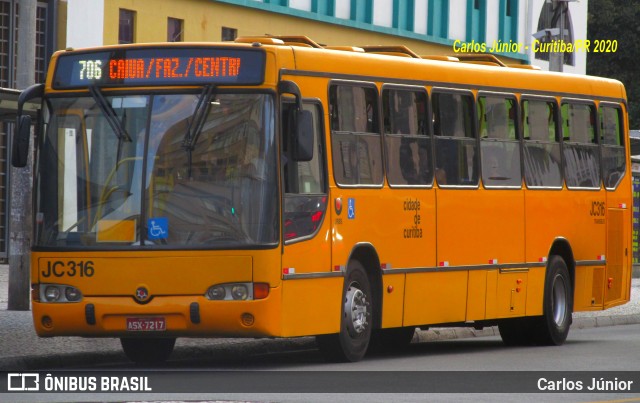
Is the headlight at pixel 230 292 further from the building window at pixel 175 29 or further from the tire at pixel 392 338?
the building window at pixel 175 29

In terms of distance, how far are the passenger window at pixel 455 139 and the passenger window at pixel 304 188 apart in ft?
7.85

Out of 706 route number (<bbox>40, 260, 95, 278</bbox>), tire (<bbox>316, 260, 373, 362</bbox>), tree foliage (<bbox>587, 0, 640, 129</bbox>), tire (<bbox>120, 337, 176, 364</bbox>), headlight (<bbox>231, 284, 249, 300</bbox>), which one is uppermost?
tree foliage (<bbox>587, 0, 640, 129</bbox>)

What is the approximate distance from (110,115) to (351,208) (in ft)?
8.12

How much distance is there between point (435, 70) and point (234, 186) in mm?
3921

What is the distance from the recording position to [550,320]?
820 inches

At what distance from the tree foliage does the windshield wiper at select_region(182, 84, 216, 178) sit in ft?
174

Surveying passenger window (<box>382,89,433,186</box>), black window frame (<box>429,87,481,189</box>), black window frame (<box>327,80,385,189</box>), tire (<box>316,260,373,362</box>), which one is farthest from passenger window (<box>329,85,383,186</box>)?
black window frame (<box>429,87,481,189</box>)

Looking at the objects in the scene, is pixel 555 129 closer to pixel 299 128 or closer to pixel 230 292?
pixel 299 128

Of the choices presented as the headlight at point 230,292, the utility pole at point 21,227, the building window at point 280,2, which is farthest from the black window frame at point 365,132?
the building window at point 280,2

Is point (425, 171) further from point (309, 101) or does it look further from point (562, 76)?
point (562, 76)

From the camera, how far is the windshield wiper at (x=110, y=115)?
15.9 m

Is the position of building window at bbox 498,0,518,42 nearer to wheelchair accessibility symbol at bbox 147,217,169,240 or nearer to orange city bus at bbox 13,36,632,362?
orange city bus at bbox 13,36,632,362

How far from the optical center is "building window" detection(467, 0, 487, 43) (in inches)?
1884

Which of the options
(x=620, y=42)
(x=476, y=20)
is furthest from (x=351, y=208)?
(x=620, y=42)
